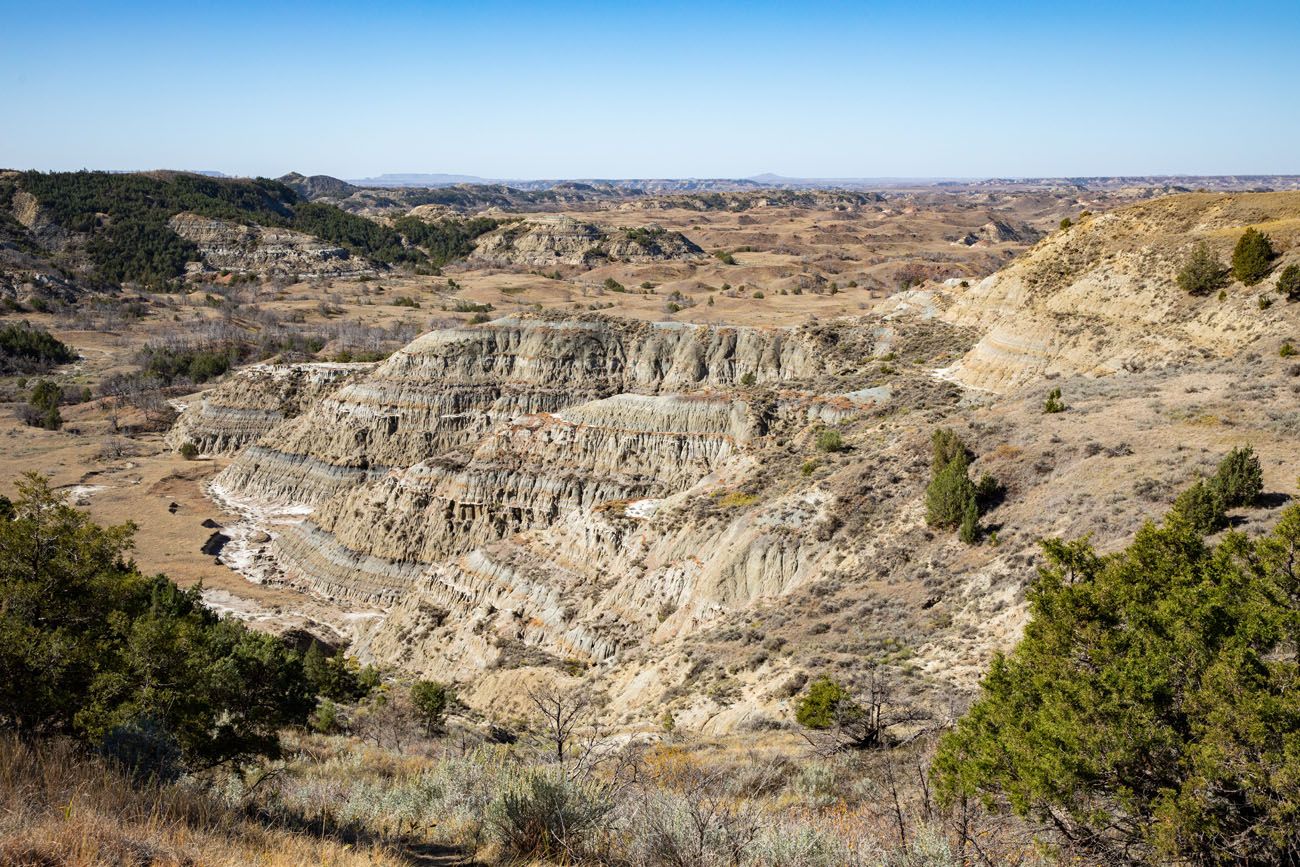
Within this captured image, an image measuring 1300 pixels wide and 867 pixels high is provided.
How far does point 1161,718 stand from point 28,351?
11612 centimetres

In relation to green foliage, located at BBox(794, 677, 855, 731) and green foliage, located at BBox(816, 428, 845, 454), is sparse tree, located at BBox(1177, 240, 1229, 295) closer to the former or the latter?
green foliage, located at BBox(816, 428, 845, 454)

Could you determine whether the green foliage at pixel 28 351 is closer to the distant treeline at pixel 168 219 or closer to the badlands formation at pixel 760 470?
the distant treeline at pixel 168 219

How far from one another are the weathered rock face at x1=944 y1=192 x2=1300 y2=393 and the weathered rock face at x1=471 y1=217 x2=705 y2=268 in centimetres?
10495

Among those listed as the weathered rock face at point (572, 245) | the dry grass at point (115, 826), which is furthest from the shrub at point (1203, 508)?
the weathered rock face at point (572, 245)

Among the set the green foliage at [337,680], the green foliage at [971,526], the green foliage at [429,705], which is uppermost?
the green foliage at [971,526]

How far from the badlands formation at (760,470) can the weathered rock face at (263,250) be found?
8986 cm

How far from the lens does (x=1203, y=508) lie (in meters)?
16.5

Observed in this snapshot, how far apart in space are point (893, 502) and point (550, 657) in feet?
48.5

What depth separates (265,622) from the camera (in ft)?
134

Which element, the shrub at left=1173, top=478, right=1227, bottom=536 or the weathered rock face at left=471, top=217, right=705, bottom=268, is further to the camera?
the weathered rock face at left=471, top=217, right=705, bottom=268

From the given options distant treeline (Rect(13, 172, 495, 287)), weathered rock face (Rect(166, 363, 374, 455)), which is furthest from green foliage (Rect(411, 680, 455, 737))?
distant treeline (Rect(13, 172, 495, 287))

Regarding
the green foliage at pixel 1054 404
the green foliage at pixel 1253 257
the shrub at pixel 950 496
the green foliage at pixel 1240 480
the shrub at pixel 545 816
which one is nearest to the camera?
the shrub at pixel 545 816

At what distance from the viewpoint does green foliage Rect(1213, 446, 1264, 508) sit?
17438 mm

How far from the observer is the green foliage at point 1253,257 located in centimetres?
3306
